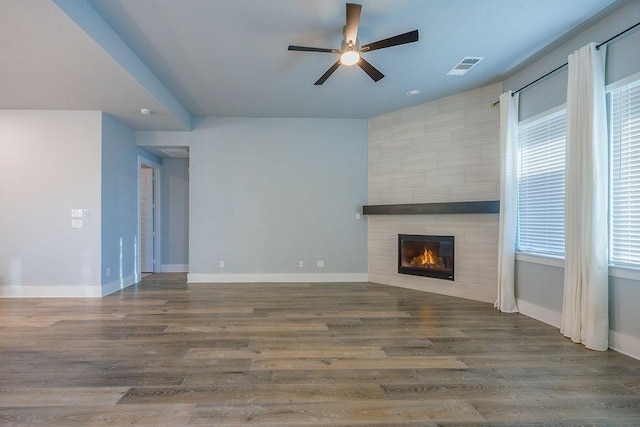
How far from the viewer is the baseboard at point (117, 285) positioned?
478 centimetres

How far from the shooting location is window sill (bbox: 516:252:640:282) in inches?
102

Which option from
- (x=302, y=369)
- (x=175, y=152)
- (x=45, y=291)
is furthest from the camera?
(x=175, y=152)

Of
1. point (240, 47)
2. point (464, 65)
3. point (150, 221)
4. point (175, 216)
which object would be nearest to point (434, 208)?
point (464, 65)

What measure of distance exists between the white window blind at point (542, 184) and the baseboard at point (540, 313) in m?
0.64

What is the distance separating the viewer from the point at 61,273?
182 inches

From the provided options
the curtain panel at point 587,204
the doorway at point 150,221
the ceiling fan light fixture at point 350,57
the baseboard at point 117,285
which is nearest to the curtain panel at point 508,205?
the curtain panel at point 587,204

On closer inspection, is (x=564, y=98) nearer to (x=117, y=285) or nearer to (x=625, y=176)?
(x=625, y=176)

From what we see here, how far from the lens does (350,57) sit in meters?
2.90

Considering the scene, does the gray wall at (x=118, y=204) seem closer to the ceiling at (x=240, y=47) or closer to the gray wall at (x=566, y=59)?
the ceiling at (x=240, y=47)

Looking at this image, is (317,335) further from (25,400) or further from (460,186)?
(460,186)

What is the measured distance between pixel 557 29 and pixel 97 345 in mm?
5343

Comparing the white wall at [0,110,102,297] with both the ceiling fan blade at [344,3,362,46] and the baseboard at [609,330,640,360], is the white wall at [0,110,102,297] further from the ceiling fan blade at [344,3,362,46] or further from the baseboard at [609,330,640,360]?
the baseboard at [609,330,640,360]

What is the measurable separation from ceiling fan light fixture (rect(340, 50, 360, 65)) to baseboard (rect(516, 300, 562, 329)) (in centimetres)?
340

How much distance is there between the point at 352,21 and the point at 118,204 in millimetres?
4648
